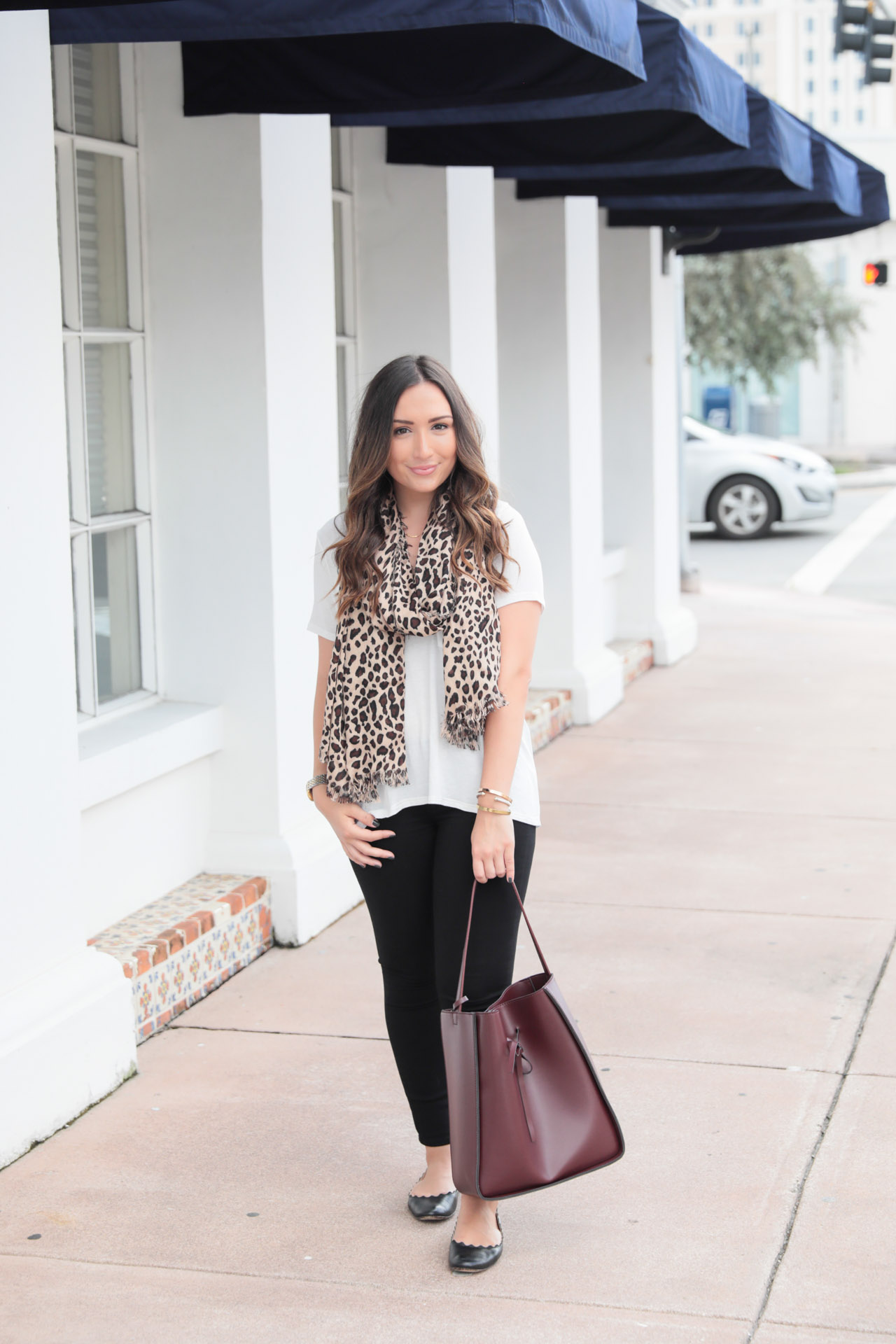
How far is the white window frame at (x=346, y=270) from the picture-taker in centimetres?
649

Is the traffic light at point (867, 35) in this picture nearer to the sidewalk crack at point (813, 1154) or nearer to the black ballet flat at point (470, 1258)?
the sidewalk crack at point (813, 1154)

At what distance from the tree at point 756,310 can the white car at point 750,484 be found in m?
5.85

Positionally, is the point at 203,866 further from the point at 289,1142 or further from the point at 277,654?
the point at 289,1142

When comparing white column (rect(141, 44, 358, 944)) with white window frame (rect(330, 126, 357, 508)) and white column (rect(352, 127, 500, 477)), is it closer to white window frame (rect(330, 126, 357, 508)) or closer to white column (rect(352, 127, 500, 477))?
white window frame (rect(330, 126, 357, 508))

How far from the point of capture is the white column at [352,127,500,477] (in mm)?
6578

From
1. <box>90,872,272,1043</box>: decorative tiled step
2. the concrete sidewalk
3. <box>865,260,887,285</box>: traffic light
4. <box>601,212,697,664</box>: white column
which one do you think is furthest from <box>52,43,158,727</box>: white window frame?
<box>865,260,887,285</box>: traffic light

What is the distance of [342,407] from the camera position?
6676 mm

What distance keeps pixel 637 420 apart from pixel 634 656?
152 cm

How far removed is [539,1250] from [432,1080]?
1.33ft

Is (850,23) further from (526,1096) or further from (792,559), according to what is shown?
(526,1096)

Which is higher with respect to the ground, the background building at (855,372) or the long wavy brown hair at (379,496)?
the background building at (855,372)

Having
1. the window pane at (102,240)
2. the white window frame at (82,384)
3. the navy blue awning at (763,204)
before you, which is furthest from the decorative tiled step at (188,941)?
the navy blue awning at (763,204)

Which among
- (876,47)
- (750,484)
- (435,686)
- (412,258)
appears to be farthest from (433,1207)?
(750,484)

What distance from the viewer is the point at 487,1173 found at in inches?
120
